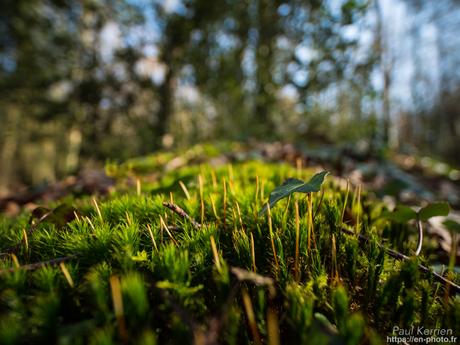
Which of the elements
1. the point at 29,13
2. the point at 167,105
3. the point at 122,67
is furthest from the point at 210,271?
the point at 29,13

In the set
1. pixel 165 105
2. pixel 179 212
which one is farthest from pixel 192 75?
pixel 179 212

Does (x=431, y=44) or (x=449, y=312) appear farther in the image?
(x=431, y=44)

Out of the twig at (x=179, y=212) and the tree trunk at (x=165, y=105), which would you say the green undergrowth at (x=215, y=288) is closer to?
the twig at (x=179, y=212)

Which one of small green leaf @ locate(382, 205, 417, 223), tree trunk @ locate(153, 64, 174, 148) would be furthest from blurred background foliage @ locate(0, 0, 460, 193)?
small green leaf @ locate(382, 205, 417, 223)

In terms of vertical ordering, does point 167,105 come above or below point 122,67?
below

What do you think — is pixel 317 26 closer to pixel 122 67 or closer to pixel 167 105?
pixel 167 105
